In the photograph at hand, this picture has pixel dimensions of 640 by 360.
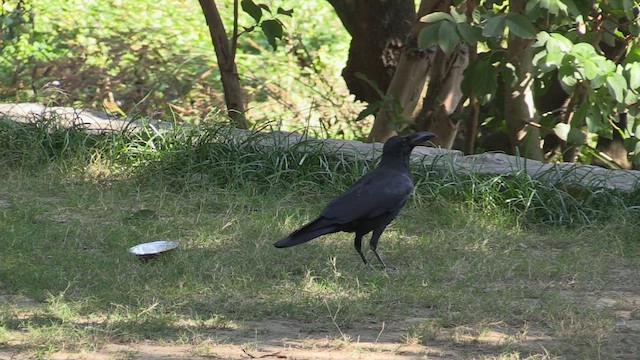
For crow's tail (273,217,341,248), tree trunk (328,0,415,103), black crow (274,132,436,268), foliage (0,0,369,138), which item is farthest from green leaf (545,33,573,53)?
foliage (0,0,369,138)

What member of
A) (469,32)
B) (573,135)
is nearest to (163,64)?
(573,135)

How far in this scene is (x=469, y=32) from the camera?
20.1ft

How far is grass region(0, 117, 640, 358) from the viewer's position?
456 cm

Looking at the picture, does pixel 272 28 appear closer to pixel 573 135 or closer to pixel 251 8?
pixel 251 8

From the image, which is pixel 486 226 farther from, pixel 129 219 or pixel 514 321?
pixel 129 219

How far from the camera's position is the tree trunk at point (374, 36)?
30.4ft

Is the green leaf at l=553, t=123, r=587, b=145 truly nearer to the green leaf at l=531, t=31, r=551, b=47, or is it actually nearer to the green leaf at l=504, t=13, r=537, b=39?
the green leaf at l=531, t=31, r=551, b=47

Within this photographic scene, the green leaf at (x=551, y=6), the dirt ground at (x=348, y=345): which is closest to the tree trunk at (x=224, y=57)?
the green leaf at (x=551, y=6)

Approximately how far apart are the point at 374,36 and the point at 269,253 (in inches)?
162

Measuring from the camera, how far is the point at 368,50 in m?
9.48

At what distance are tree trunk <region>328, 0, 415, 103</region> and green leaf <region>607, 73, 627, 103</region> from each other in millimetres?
3354

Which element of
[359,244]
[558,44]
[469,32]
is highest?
[469,32]

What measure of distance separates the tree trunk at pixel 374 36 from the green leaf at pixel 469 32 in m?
3.08

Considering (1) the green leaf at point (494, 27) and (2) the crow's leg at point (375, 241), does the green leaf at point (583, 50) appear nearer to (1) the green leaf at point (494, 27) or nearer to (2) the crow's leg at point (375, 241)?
(1) the green leaf at point (494, 27)
